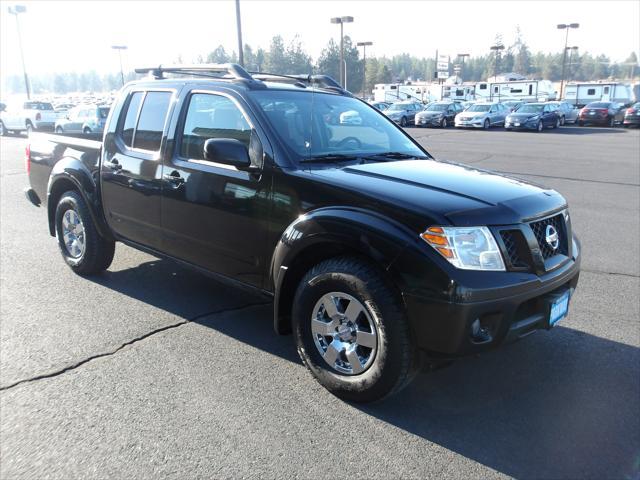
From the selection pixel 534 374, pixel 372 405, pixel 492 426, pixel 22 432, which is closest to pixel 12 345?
pixel 22 432

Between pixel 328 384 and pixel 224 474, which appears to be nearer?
pixel 224 474

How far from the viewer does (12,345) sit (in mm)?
4074

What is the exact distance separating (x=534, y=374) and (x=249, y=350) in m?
1.96

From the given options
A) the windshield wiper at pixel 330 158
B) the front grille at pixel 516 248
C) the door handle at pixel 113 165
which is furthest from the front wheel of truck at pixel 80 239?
the front grille at pixel 516 248

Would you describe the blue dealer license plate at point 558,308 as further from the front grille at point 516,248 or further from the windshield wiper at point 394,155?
the windshield wiper at point 394,155

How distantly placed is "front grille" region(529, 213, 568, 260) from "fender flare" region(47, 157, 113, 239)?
375 centimetres

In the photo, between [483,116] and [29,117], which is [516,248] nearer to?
[29,117]

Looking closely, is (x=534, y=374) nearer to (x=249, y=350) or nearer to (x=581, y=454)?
(x=581, y=454)

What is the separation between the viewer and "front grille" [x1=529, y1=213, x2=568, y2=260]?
3.29 meters

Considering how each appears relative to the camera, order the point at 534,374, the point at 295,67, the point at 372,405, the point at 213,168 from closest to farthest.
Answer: the point at 372,405, the point at 534,374, the point at 213,168, the point at 295,67

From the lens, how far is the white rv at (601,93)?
4762cm

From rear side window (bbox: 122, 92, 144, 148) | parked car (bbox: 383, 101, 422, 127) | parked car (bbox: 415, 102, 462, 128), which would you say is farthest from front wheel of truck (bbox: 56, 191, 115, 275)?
parked car (bbox: 383, 101, 422, 127)

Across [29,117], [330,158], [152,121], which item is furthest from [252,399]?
[29,117]

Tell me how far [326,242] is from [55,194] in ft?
12.2
